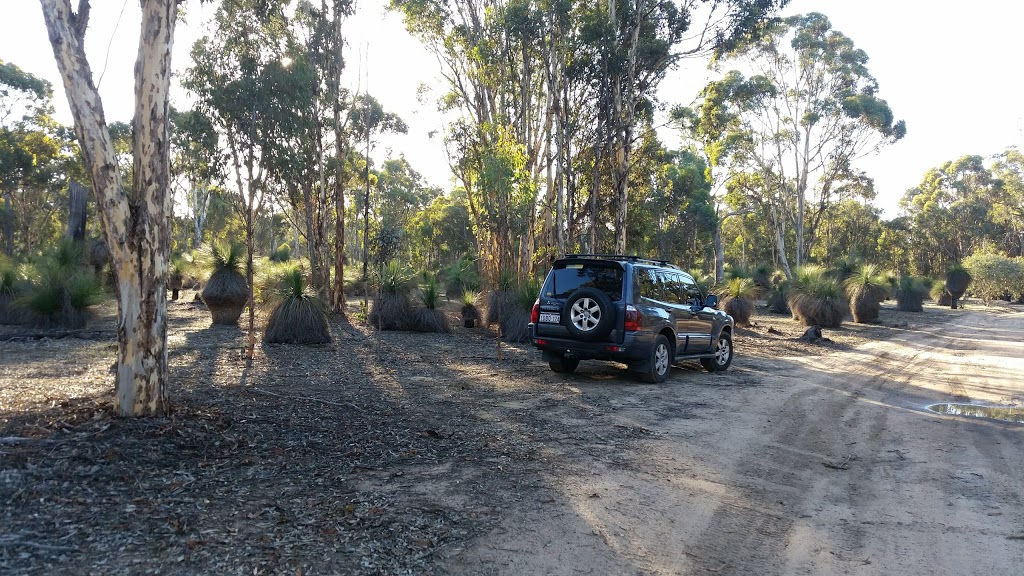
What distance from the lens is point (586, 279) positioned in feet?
31.0

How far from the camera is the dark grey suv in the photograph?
894 cm

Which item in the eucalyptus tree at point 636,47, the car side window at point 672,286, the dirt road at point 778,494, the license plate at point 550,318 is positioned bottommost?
the dirt road at point 778,494

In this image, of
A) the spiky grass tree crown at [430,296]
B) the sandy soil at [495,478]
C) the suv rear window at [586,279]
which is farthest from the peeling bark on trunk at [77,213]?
the suv rear window at [586,279]

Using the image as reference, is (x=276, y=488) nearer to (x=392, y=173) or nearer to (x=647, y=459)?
(x=647, y=459)

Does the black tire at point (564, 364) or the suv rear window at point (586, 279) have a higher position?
the suv rear window at point (586, 279)

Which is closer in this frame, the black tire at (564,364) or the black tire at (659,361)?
the black tire at (659,361)

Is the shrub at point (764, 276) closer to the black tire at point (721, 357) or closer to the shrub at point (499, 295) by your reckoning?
the shrub at point (499, 295)

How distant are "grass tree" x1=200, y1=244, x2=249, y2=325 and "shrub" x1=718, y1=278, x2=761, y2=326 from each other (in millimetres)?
14518

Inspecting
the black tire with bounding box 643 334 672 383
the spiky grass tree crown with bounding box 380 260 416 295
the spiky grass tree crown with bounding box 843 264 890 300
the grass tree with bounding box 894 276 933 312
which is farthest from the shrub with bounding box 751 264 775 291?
the black tire with bounding box 643 334 672 383

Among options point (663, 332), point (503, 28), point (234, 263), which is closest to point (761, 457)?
point (663, 332)

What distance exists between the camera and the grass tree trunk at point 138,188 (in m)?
5.09

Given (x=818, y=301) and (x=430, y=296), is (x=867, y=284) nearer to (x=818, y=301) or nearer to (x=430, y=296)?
(x=818, y=301)

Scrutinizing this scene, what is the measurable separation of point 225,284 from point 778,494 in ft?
46.4

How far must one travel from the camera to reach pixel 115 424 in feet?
16.9
